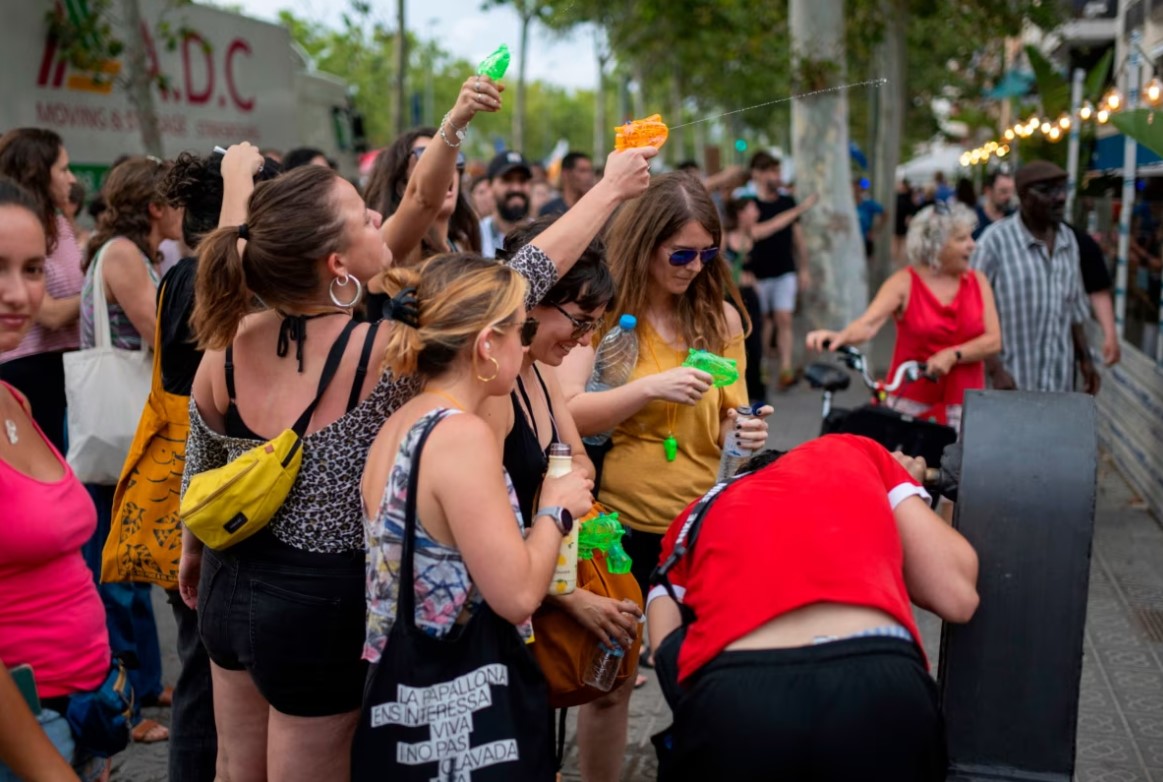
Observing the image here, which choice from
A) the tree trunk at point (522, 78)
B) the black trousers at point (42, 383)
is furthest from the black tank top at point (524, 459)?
the tree trunk at point (522, 78)

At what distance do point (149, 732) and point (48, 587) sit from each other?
227 centimetres

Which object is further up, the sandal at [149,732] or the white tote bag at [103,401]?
the white tote bag at [103,401]

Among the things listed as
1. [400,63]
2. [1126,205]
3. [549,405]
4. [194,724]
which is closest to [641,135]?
[549,405]

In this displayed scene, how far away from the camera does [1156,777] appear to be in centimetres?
388

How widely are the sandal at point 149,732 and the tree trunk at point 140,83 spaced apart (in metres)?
6.40

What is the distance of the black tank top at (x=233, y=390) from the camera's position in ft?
8.27

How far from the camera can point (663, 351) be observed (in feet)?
11.8

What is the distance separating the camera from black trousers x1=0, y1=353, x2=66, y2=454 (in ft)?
16.0

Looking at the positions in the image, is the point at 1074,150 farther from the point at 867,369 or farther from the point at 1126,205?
the point at 867,369

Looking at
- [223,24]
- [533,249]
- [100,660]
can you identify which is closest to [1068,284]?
[533,249]

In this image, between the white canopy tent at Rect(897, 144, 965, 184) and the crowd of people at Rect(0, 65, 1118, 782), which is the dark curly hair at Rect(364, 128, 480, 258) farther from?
the white canopy tent at Rect(897, 144, 965, 184)

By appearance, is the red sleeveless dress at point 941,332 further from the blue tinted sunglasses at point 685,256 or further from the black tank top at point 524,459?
the black tank top at point 524,459

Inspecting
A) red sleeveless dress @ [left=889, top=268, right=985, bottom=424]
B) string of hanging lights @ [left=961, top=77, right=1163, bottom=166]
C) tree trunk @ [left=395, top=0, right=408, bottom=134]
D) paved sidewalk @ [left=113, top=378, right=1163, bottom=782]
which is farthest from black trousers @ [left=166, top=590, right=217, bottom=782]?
Result: tree trunk @ [left=395, top=0, right=408, bottom=134]

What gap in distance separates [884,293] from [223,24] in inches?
325
